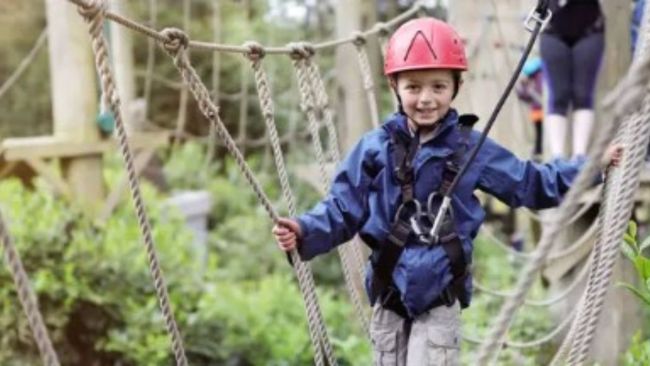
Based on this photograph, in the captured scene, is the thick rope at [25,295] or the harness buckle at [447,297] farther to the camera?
the harness buckle at [447,297]

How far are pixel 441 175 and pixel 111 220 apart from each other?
2958mm

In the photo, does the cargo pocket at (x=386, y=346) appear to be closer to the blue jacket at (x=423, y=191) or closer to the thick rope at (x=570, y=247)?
the blue jacket at (x=423, y=191)

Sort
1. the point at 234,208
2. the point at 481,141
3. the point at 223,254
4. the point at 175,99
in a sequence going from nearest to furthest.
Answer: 1. the point at 481,141
2. the point at 223,254
3. the point at 234,208
4. the point at 175,99

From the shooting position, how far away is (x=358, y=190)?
1675 millimetres

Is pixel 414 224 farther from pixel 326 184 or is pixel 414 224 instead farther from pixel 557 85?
pixel 557 85

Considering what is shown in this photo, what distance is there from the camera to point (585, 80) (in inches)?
117

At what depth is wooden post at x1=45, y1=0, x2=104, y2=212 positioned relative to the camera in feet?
14.1

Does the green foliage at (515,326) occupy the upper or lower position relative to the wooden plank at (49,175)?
lower

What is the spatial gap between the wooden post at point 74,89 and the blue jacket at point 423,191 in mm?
2827

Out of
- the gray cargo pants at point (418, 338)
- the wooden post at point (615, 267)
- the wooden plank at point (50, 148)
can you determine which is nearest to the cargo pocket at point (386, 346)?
the gray cargo pants at point (418, 338)

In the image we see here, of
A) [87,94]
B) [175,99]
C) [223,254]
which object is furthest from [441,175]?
[175,99]

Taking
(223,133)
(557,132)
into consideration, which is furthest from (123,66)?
(223,133)

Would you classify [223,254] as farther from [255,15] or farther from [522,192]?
[522,192]

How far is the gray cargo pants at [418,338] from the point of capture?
167cm
